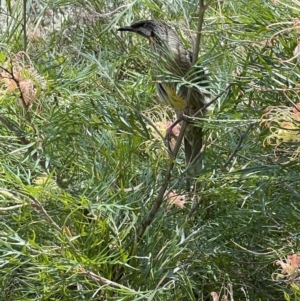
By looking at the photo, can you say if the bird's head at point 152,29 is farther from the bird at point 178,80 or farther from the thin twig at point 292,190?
the thin twig at point 292,190

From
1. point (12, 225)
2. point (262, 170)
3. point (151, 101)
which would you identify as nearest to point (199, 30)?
point (262, 170)

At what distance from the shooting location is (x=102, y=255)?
899 millimetres

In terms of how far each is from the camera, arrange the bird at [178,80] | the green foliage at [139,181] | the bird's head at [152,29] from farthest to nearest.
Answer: the bird's head at [152,29], the bird at [178,80], the green foliage at [139,181]

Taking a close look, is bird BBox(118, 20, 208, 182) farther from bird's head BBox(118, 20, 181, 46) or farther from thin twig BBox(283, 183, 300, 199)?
thin twig BBox(283, 183, 300, 199)

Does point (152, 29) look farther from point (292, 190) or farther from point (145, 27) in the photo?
point (292, 190)

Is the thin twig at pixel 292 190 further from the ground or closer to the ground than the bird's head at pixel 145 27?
closer to the ground

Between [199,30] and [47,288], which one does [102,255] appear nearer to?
[47,288]

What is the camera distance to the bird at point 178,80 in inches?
39.2

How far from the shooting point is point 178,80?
0.92 metres

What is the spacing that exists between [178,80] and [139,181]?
0.28m

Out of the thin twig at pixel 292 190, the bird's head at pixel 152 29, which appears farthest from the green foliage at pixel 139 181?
the bird's head at pixel 152 29

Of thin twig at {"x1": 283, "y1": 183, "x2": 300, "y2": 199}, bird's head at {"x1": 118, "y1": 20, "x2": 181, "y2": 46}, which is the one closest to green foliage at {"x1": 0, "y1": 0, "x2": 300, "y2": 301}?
thin twig at {"x1": 283, "y1": 183, "x2": 300, "y2": 199}

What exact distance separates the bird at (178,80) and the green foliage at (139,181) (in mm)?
32

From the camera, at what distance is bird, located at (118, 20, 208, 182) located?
996mm
